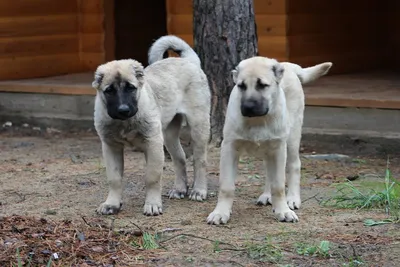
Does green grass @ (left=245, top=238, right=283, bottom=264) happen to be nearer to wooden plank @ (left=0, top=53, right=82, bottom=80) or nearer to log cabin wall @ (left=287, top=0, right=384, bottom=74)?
log cabin wall @ (left=287, top=0, right=384, bottom=74)

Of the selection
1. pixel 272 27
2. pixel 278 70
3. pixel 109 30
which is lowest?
pixel 109 30

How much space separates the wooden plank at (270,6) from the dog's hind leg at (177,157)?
4.09m

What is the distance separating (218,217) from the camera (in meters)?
5.98

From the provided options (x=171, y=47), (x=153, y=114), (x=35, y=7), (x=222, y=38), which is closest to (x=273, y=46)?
(x=222, y=38)

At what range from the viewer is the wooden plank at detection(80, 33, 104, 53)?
43.2ft

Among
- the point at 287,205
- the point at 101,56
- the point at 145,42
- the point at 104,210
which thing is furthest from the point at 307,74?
the point at 145,42

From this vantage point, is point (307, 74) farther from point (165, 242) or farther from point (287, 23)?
point (287, 23)

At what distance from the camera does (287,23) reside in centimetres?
1092

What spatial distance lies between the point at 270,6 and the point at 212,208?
4.98m

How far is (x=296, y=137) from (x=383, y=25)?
764cm

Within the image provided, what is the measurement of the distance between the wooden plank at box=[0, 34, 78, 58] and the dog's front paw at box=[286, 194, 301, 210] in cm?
693

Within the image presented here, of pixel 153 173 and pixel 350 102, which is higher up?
pixel 153 173

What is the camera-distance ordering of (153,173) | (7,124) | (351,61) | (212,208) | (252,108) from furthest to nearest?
(351,61) → (7,124) → (212,208) → (153,173) → (252,108)

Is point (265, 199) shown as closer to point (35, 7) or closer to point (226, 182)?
point (226, 182)
